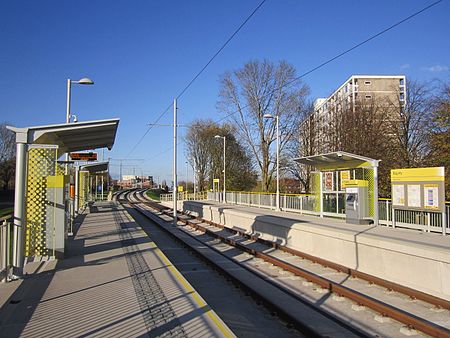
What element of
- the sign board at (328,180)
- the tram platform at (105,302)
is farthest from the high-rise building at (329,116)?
the tram platform at (105,302)

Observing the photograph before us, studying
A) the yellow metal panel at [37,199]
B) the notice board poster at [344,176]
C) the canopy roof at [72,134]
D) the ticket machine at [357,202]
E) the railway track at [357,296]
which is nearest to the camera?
the railway track at [357,296]

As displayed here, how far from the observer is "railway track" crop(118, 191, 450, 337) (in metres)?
6.66

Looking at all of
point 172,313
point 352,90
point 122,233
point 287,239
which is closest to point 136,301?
point 172,313

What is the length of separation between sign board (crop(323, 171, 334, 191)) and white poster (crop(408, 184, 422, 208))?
5.54 m

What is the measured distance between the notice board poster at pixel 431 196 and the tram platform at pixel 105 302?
9117 mm

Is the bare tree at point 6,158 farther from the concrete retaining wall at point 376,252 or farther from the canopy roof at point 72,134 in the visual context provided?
the concrete retaining wall at point 376,252

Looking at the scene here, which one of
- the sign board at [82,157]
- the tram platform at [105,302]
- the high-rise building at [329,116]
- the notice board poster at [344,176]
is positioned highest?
the high-rise building at [329,116]

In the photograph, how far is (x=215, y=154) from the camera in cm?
6856

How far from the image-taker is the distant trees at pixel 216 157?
66438mm

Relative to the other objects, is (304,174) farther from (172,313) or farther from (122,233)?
(172,313)

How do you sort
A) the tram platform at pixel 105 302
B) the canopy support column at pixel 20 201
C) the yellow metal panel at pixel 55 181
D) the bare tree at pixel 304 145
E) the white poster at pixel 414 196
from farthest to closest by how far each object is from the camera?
1. the bare tree at pixel 304 145
2. the white poster at pixel 414 196
3. the yellow metal panel at pixel 55 181
4. the canopy support column at pixel 20 201
5. the tram platform at pixel 105 302

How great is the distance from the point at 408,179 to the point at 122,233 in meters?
11.0

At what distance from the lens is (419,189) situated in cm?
1467

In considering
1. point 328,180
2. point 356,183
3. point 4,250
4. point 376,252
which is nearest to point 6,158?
point 328,180
